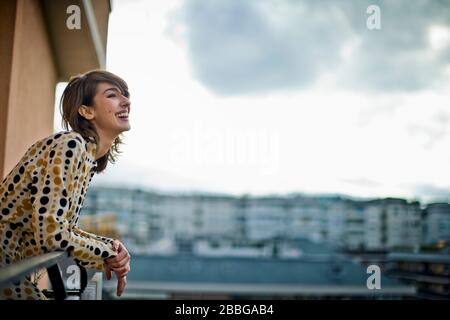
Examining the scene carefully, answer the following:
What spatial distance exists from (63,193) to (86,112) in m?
0.34

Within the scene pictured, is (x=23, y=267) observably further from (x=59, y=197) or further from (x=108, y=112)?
(x=108, y=112)

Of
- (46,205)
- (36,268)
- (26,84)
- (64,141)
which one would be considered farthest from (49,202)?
(26,84)

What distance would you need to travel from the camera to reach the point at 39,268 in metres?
1.10

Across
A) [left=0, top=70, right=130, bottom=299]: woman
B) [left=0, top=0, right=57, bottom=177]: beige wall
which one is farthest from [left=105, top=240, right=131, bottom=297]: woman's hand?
[left=0, top=0, right=57, bottom=177]: beige wall

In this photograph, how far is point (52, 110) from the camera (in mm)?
3799

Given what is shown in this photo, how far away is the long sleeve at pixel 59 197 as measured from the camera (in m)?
1.29

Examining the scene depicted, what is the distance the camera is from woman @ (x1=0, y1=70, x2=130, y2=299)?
1.30 meters

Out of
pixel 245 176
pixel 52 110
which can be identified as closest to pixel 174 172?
pixel 245 176

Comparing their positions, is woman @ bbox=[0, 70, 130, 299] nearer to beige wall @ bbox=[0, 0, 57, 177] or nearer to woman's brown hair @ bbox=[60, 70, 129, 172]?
woman's brown hair @ bbox=[60, 70, 129, 172]

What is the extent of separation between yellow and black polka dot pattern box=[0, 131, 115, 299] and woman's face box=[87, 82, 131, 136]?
0.52 feet

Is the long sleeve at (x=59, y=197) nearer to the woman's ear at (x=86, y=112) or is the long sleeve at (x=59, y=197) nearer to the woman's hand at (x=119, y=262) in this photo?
the woman's hand at (x=119, y=262)
